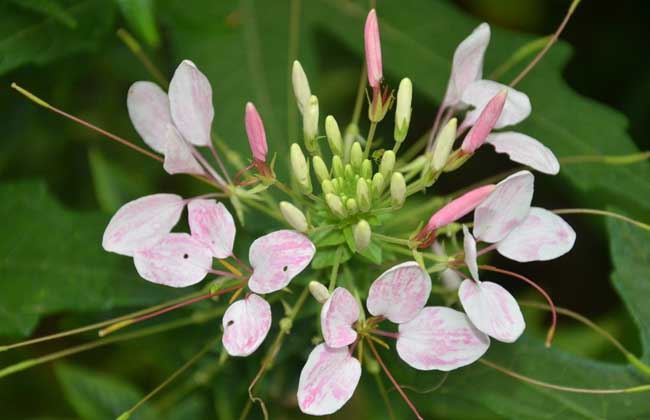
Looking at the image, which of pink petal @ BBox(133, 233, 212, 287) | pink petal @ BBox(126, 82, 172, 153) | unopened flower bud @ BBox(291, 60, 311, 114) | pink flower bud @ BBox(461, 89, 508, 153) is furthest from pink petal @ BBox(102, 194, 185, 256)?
pink flower bud @ BBox(461, 89, 508, 153)

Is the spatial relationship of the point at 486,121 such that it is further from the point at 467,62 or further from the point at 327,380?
the point at 327,380

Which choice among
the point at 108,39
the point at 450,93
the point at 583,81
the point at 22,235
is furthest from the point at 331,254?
the point at 583,81

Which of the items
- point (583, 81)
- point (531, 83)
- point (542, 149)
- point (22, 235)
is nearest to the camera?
point (542, 149)

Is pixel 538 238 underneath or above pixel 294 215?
underneath

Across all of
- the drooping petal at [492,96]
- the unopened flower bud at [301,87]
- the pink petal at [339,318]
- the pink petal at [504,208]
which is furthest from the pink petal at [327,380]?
the drooping petal at [492,96]

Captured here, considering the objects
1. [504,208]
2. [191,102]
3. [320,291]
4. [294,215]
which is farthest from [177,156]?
[504,208]

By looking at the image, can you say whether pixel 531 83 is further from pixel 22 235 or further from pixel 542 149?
pixel 22 235
